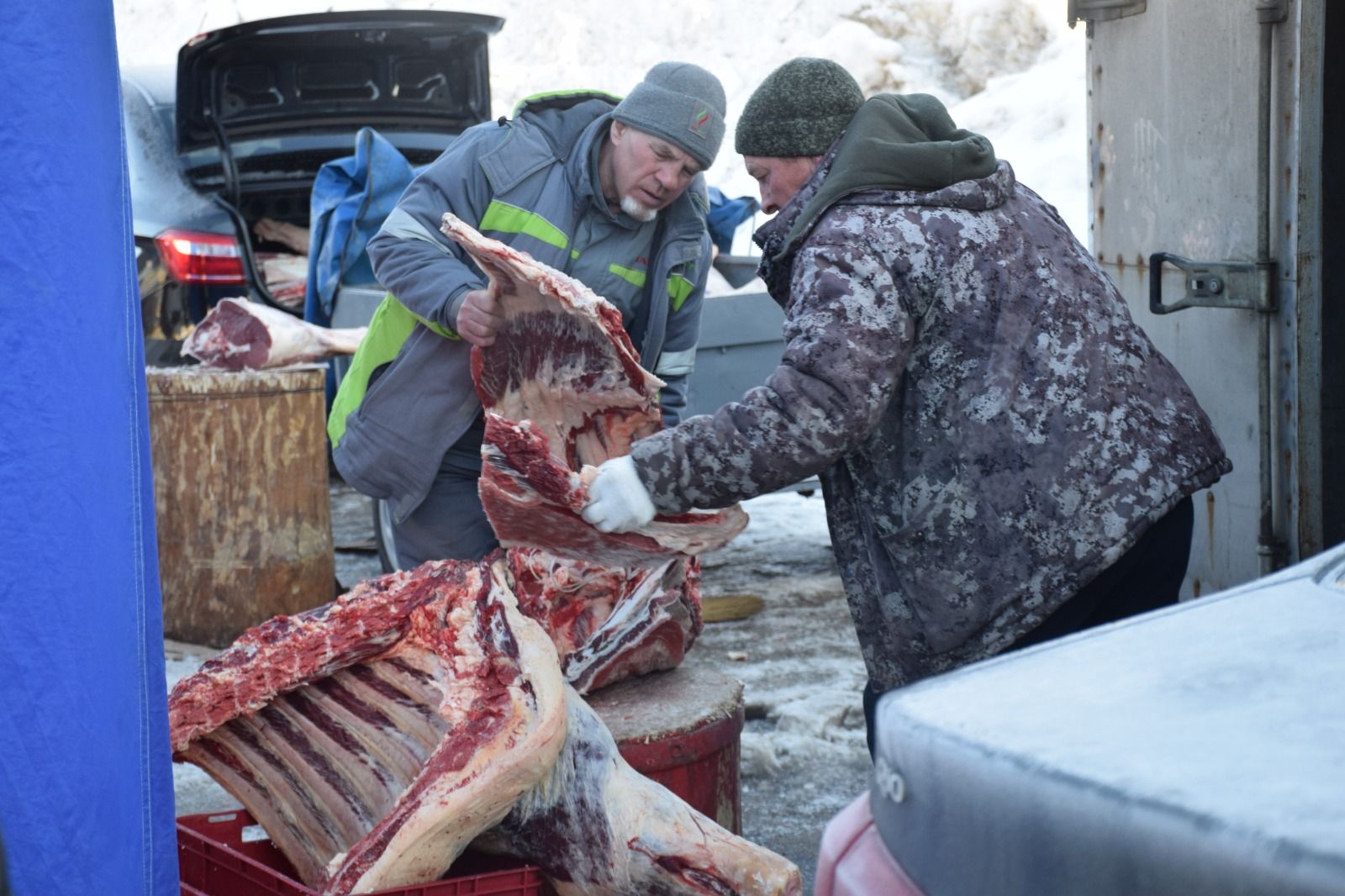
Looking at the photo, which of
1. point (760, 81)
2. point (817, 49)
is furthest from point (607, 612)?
point (817, 49)

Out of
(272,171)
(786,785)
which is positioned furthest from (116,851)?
(272,171)

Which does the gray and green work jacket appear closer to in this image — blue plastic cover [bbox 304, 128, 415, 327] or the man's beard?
the man's beard

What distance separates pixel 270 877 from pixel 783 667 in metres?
2.86

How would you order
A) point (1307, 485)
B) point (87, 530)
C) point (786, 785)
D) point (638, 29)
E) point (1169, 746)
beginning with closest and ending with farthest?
point (1169, 746) < point (87, 530) < point (1307, 485) < point (786, 785) < point (638, 29)

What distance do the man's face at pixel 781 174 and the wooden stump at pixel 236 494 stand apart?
2890 mm

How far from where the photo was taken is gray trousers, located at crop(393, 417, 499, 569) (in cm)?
333

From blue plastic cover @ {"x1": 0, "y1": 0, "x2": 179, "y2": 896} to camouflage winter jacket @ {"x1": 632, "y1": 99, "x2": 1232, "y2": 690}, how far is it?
37.8 inches

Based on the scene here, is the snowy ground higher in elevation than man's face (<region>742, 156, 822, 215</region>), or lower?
lower

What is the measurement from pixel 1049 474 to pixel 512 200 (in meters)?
1.42

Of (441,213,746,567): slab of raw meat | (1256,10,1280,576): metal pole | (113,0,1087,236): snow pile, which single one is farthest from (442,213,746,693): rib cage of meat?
(113,0,1087,236): snow pile

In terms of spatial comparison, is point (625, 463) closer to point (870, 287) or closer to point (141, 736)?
point (870, 287)

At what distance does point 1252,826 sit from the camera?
3.56 ft

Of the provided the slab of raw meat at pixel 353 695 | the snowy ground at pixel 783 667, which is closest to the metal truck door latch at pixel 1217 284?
the snowy ground at pixel 783 667

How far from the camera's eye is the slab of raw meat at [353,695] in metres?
2.48
